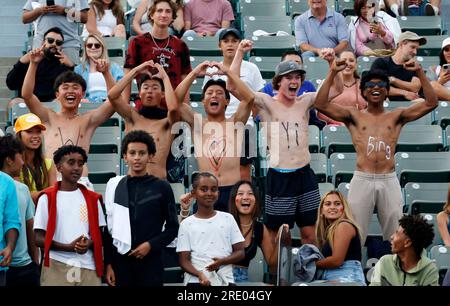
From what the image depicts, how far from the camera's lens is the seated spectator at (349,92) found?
546 inches

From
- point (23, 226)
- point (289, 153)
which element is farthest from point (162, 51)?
point (23, 226)

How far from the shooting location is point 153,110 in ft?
40.4

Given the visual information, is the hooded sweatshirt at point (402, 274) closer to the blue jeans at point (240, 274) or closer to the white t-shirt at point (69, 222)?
the blue jeans at point (240, 274)

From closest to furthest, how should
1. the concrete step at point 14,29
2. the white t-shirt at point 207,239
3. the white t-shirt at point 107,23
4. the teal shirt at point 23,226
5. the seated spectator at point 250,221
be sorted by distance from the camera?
the teal shirt at point 23,226, the white t-shirt at point 207,239, the seated spectator at point 250,221, the white t-shirt at point 107,23, the concrete step at point 14,29

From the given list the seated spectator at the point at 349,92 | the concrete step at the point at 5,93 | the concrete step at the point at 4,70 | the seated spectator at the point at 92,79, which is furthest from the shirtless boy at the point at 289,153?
the concrete step at the point at 4,70

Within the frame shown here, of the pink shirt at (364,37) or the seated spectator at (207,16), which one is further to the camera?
the seated spectator at (207,16)

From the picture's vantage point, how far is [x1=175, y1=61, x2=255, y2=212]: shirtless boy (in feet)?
39.7

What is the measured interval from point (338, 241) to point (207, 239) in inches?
44.1

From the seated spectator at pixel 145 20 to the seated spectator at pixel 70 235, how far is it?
5.10 metres

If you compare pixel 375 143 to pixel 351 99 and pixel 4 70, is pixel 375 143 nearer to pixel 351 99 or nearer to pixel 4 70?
pixel 351 99

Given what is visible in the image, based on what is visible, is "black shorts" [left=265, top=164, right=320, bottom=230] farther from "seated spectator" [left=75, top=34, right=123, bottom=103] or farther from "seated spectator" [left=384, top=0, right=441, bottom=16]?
"seated spectator" [left=384, top=0, right=441, bottom=16]

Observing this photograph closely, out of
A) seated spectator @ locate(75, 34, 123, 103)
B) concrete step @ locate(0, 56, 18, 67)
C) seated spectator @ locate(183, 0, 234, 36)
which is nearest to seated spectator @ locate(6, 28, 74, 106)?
seated spectator @ locate(75, 34, 123, 103)
